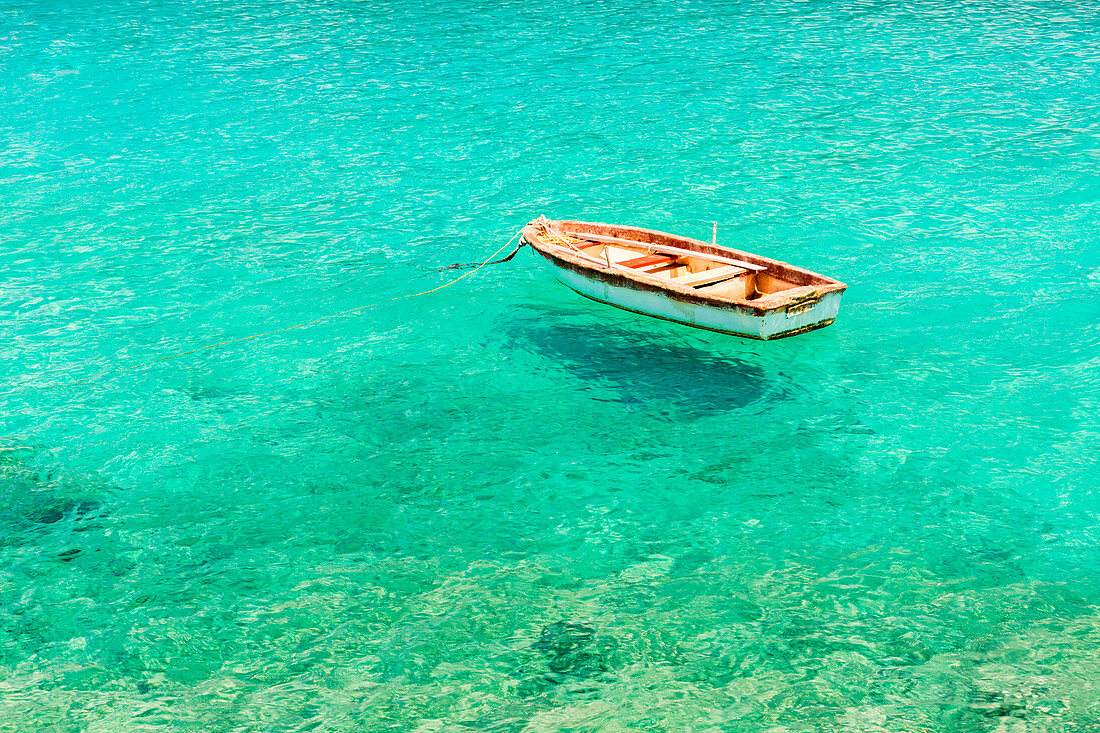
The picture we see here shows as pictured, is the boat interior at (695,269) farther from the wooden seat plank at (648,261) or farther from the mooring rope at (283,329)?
the mooring rope at (283,329)

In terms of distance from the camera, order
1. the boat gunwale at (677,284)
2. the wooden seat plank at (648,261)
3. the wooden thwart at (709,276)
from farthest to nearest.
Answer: the wooden seat plank at (648,261) < the wooden thwart at (709,276) < the boat gunwale at (677,284)

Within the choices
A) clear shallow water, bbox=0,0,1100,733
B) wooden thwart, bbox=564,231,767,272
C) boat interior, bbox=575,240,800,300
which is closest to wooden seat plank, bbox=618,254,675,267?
→ boat interior, bbox=575,240,800,300

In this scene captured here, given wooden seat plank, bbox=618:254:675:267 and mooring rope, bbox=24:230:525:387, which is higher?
wooden seat plank, bbox=618:254:675:267

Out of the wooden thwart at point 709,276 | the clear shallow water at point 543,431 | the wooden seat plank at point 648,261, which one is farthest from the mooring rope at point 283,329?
the wooden thwart at point 709,276

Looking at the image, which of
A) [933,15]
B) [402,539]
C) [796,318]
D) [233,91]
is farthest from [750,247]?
[933,15]

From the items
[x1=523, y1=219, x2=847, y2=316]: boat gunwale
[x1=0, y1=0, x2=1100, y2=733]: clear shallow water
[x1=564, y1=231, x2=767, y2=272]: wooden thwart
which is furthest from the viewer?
[x1=564, y1=231, x2=767, y2=272]: wooden thwart

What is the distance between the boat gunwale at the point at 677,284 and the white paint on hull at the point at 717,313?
10cm

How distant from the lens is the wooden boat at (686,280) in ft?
44.8

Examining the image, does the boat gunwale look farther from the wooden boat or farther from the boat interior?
the boat interior

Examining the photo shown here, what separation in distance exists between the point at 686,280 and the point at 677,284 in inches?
12.3

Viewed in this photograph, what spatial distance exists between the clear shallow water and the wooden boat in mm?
684

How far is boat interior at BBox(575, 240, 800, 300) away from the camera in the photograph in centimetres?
1470

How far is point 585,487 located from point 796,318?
164 inches

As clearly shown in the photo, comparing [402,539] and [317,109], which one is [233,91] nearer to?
[317,109]
